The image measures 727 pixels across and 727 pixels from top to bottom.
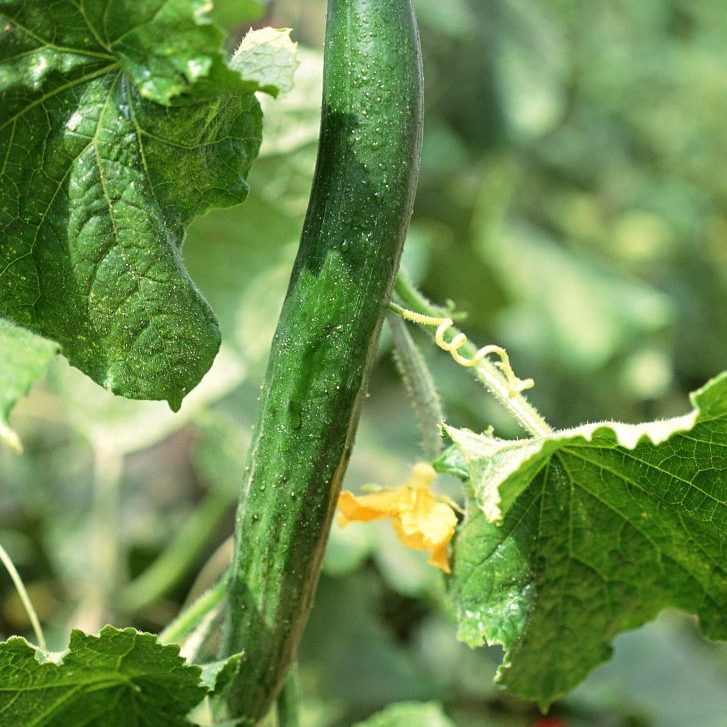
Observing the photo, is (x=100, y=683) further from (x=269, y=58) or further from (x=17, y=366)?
(x=269, y=58)

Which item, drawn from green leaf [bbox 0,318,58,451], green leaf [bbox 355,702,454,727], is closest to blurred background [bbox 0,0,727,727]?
green leaf [bbox 355,702,454,727]

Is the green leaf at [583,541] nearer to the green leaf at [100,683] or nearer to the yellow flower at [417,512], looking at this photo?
the yellow flower at [417,512]

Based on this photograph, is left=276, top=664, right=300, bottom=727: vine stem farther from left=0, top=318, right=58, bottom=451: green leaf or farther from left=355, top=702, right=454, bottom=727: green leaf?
left=0, top=318, right=58, bottom=451: green leaf

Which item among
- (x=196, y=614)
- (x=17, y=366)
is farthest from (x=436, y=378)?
(x=17, y=366)

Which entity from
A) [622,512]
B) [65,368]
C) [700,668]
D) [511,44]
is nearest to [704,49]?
[511,44]

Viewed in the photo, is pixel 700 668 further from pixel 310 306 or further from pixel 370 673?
pixel 310 306
